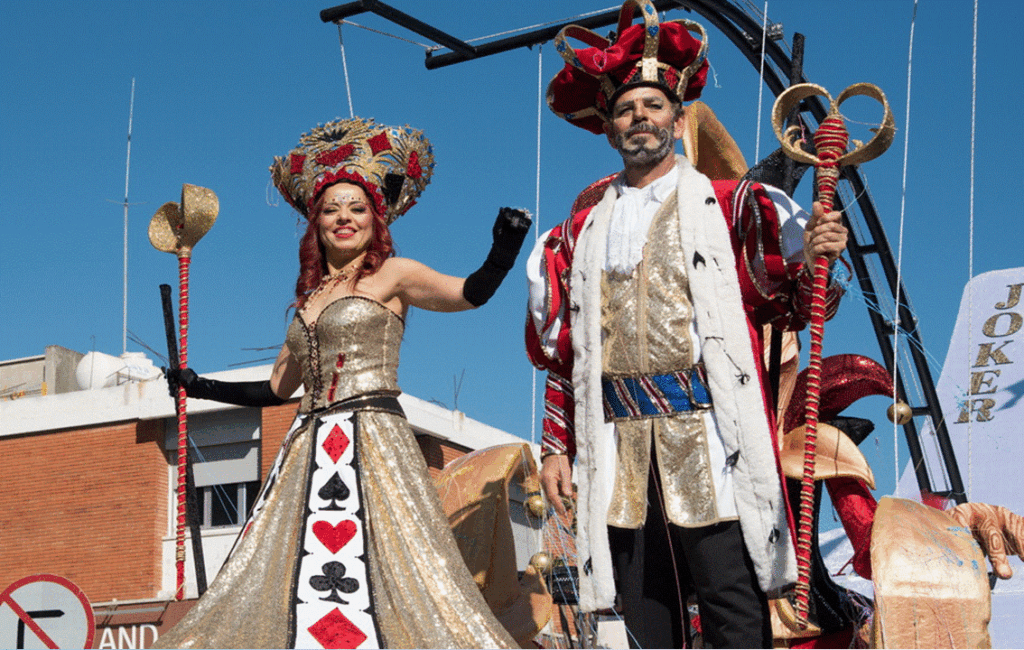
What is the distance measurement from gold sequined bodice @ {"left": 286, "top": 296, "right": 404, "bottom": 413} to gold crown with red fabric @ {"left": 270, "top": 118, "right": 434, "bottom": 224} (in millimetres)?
504

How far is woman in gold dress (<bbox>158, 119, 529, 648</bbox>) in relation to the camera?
14.1ft

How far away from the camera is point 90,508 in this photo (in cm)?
2206

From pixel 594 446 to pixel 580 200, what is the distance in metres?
1.48

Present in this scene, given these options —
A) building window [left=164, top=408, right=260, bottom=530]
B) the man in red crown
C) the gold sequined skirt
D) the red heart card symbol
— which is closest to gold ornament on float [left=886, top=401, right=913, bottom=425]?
the man in red crown

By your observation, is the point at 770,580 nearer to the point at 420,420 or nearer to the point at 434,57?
the point at 434,57

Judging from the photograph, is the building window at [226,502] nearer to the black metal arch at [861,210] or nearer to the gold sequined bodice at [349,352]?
the black metal arch at [861,210]

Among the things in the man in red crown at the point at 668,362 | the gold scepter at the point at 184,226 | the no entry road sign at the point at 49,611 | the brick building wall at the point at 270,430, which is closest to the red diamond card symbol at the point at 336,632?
the man in red crown at the point at 668,362

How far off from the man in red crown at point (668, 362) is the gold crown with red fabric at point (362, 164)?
1.02 m

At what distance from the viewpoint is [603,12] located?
981cm

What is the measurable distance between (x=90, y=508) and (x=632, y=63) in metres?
19.3

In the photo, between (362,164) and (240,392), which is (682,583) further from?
(240,392)

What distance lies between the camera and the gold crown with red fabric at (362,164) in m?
5.24

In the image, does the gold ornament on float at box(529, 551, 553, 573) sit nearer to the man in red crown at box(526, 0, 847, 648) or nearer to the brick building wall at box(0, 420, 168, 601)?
the man in red crown at box(526, 0, 847, 648)

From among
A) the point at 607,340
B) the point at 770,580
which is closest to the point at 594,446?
the point at 607,340
